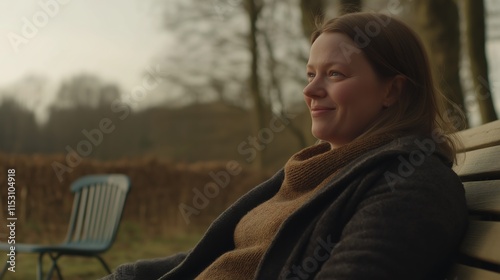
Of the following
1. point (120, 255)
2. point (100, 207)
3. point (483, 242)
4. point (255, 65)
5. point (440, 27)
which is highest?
point (483, 242)

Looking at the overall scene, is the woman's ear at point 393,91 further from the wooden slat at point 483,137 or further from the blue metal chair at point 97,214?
the blue metal chair at point 97,214

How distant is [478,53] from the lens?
5.59 meters

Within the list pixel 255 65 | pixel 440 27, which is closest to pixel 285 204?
pixel 440 27

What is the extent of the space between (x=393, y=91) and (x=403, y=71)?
7cm

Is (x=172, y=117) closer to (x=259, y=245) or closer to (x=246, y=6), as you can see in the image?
(x=246, y=6)

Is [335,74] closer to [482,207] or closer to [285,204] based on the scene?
[285,204]

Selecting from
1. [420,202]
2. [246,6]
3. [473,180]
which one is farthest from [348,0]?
[246,6]

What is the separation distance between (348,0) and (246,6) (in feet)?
22.8

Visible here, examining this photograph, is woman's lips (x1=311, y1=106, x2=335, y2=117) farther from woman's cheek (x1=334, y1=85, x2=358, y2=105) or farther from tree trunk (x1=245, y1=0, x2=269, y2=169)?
tree trunk (x1=245, y1=0, x2=269, y2=169)

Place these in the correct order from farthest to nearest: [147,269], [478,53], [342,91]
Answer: [478,53]
[147,269]
[342,91]

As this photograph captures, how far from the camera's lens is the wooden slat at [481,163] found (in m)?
1.92

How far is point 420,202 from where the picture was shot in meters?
1.62

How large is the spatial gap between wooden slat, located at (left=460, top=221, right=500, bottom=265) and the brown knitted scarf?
0.33 metres

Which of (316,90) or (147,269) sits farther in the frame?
(147,269)
